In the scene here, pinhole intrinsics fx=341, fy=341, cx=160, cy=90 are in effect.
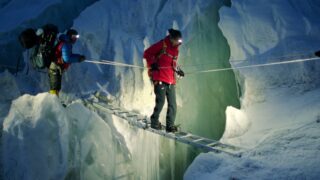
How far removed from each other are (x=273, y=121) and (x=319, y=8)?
338cm

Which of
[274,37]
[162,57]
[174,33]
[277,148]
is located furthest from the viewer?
[274,37]

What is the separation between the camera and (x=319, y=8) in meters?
7.25

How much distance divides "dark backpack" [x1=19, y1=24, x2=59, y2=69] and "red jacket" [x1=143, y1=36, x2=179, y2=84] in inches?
70.3

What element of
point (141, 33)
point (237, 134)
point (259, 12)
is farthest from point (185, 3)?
point (237, 134)

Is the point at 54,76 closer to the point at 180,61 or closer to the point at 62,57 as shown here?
the point at 62,57

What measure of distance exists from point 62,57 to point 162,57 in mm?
1819

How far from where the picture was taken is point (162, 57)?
539cm

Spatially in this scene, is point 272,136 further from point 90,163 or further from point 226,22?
point 226,22

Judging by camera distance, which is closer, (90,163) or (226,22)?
(90,163)

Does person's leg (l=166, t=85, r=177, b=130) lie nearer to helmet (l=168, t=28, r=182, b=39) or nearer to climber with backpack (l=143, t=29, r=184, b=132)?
climber with backpack (l=143, t=29, r=184, b=132)

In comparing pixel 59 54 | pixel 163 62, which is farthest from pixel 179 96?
pixel 59 54

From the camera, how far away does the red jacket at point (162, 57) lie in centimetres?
539

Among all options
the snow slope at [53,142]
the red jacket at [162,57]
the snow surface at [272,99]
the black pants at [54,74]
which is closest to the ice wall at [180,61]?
the snow surface at [272,99]

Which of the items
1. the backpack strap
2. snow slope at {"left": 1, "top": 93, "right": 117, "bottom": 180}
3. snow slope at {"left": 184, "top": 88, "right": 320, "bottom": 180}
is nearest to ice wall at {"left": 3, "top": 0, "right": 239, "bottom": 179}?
snow slope at {"left": 1, "top": 93, "right": 117, "bottom": 180}
